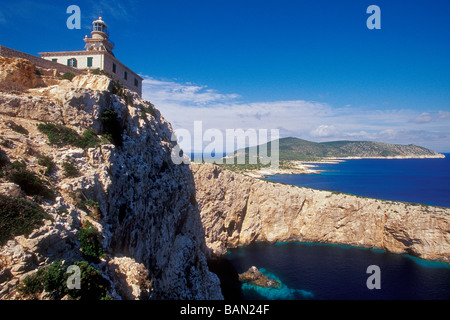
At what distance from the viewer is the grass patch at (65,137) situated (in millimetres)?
16109

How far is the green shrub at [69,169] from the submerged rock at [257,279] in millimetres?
32345

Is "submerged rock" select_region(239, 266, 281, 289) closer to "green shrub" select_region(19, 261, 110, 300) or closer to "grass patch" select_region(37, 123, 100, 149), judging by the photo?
"green shrub" select_region(19, 261, 110, 300)

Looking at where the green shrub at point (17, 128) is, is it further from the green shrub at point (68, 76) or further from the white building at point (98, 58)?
the white building at point (98, 58)

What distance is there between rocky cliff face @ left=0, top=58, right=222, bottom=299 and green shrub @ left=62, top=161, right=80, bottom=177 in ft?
0.44

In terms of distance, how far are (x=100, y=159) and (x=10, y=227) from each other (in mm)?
7124

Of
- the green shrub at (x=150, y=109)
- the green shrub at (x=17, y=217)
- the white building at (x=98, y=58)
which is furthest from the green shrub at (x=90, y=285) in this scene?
the white building at (x=98, y=58)

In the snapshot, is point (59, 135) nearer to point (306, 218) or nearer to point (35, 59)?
point (35, 59)

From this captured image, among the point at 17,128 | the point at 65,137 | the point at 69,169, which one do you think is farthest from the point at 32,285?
the point at 17,128

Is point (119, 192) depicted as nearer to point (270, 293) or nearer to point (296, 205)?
point (270, 293)

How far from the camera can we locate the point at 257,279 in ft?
126

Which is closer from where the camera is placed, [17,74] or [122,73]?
[17,74]

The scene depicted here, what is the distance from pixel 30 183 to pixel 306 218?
53576mm
